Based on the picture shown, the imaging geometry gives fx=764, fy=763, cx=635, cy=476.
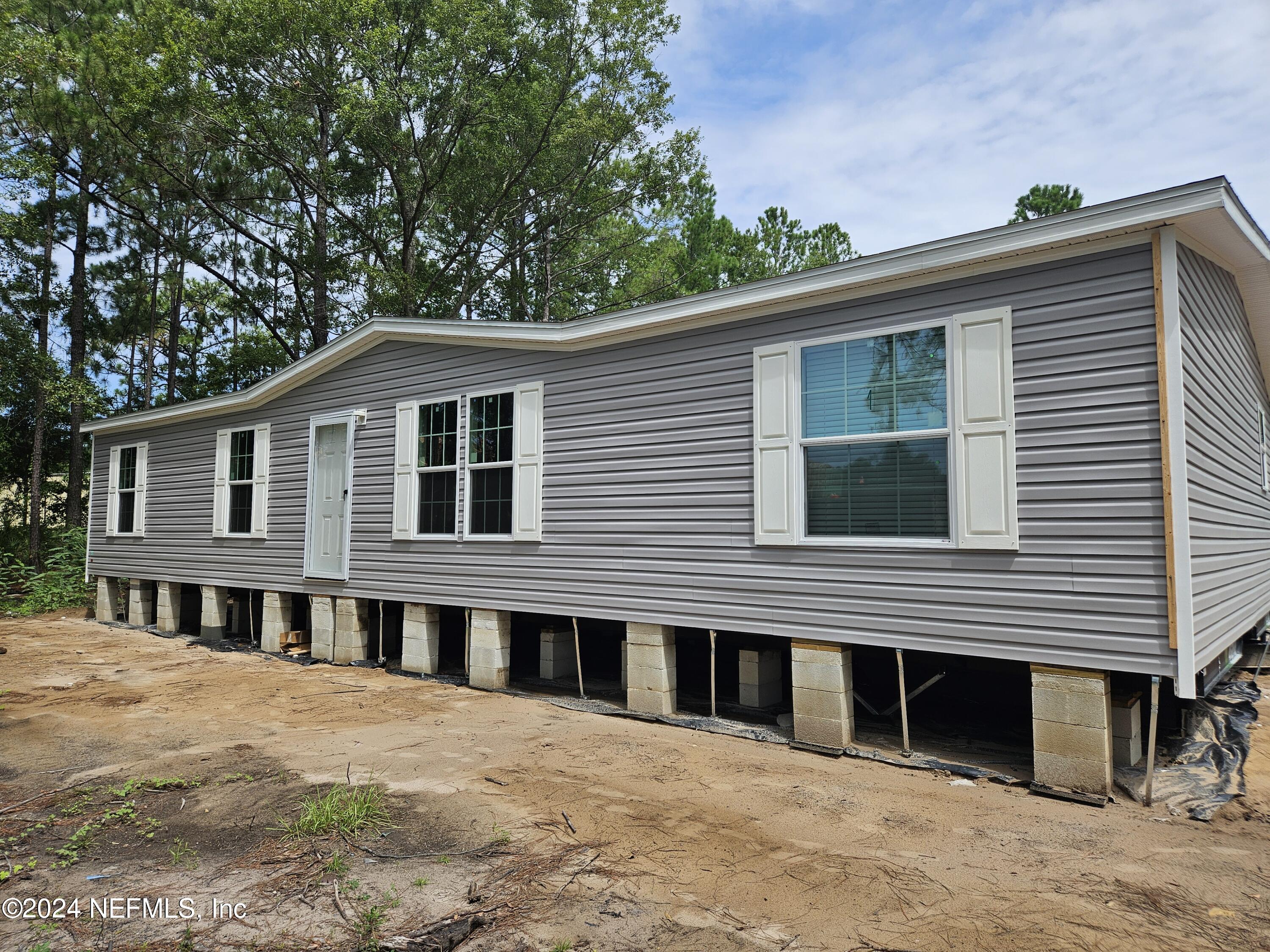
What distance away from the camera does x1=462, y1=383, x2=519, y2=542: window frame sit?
8539mm

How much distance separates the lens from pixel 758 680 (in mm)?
7227

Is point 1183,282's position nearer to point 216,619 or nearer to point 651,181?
point 216,619

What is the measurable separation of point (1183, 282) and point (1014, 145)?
54.5 ft

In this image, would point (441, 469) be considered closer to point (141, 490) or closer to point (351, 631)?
point (351, 631)

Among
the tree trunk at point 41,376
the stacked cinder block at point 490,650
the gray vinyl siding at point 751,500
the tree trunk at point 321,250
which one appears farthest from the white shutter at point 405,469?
the tree trunk at point 41,376

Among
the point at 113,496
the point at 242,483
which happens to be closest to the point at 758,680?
the point at 242,483

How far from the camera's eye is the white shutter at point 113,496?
48.7ft

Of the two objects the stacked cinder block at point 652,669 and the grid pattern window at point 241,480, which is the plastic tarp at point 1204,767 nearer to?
the stacked cinder block at point 652,669

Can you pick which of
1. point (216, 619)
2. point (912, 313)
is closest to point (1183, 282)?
point (912, 313)

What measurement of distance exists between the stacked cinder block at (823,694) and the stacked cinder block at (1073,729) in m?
1.38

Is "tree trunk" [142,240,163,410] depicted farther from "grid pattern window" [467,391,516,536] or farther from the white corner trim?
the white corner trim

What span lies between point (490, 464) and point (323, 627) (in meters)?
4.06

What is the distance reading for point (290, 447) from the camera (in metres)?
11.5

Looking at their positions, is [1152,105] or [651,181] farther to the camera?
[651,181]
